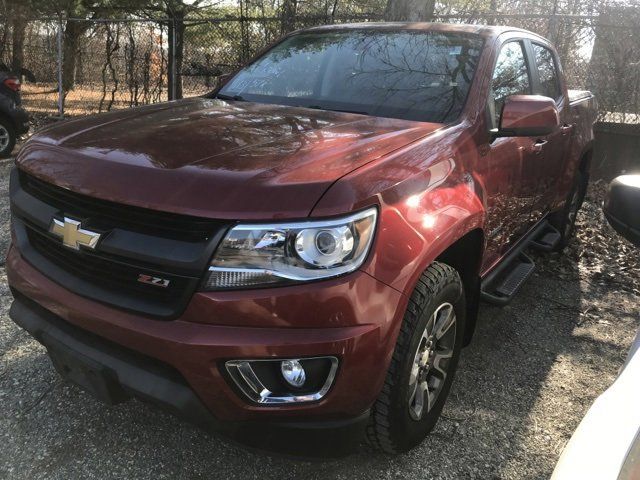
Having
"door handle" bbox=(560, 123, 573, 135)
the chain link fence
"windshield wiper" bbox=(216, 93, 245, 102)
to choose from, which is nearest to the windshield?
"windshield wiper" bbox=(216, 93, 245, 102)

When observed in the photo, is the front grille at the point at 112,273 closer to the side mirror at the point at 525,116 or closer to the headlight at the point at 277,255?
the headlight at the point at 277,255

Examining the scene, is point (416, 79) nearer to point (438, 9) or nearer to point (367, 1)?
point (438, 9)

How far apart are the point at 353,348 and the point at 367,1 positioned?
40.5 ft

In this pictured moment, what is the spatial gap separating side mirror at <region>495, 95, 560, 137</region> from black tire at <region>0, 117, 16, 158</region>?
22.5ft

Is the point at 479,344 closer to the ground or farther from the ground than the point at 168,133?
closer to the ground

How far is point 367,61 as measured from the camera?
128 inches

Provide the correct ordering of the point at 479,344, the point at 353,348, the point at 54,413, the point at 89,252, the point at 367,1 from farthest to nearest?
the point at 367,1 < the point at 479,344 < the point at 54,413 < the point at 89,252 < the point at 353,348

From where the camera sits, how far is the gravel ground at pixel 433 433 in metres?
2.28

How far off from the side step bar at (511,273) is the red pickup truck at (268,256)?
0.79ft

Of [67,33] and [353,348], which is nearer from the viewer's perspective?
[353,348]

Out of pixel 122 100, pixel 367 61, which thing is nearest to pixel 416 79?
pixel 367 61

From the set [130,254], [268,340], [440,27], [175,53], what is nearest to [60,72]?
[175,53]

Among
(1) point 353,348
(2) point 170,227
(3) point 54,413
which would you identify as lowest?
(3) point 54,413

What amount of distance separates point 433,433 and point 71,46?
12041 mm
